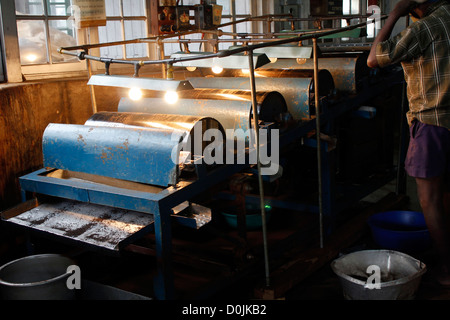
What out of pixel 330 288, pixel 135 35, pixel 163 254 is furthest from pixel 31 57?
pixel 330 288

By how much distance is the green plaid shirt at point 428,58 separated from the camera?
3.05 metres

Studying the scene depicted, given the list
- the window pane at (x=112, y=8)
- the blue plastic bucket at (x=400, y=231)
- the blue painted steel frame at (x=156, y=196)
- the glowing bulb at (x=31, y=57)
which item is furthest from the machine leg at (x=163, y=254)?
the window pane at (x=112, y=8)

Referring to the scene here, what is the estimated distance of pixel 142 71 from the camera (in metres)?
4.77

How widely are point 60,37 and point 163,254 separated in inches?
94.7

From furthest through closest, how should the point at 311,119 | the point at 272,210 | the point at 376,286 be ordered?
1. the point at 272,210
2. the point at 311,119
3. the point at 376,286

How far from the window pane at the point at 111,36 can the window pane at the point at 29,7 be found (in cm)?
60

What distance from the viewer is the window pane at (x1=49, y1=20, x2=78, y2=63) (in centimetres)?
420

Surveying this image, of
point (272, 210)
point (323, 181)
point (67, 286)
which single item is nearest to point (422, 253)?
point (323, 181)

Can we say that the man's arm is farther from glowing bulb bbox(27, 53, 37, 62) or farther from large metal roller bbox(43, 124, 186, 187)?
glowing bulb bbox(27, 53, 37, 62)

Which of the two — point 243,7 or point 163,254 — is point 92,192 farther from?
point 243,7

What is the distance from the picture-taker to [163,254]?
2.67m

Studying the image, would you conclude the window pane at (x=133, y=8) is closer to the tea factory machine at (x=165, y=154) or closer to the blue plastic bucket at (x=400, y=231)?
the tea factory machine at (x=165, y=154)

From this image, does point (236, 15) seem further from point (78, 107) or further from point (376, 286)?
point (376, 286)

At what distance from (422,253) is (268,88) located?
171 centimetres
